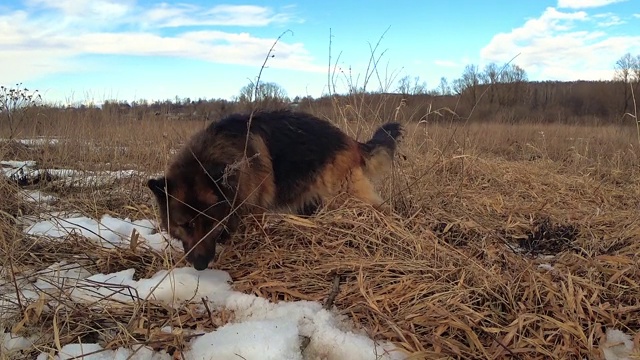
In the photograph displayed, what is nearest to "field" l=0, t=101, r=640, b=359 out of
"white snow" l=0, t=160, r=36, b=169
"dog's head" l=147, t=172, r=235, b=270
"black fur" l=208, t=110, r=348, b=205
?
"dog's head" l=147, t=172, r=235, b=270

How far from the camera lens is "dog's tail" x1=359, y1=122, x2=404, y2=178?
12.8ft

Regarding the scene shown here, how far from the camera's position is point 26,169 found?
5566mm

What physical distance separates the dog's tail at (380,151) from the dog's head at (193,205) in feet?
4.45

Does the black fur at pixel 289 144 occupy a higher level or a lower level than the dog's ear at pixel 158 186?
higher

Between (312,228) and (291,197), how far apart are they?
1.32ft

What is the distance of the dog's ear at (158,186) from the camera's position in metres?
2.89

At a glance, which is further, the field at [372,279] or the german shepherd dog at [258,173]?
the german shepherd dog at [258,173]

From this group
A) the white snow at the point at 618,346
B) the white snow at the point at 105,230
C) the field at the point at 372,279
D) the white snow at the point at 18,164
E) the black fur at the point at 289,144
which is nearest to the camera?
the white snow at the point at 618,346

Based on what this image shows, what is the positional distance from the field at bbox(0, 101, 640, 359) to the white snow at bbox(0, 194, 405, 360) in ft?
0.03

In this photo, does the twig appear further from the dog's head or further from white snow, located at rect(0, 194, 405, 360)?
the dog's head

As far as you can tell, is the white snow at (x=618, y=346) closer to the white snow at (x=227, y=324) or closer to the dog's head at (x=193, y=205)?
the white snow at (x=227, y=324)

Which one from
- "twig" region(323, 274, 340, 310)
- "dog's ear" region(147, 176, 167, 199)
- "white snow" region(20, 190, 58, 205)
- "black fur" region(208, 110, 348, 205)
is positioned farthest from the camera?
"white snow" region(20, 190, 58, 205)

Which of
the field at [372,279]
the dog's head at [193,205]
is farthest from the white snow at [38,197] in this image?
the dog's head at [193,205]

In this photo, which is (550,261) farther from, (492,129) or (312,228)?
(492,129)
